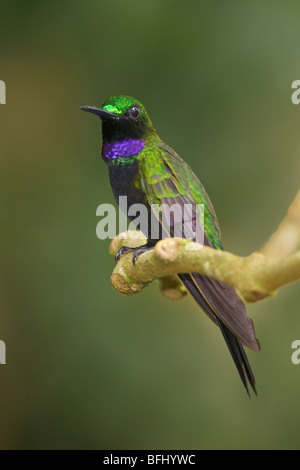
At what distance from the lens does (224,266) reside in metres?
1.07

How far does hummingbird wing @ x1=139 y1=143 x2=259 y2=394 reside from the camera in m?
1.45

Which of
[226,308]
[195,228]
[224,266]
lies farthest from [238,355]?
[224,266]

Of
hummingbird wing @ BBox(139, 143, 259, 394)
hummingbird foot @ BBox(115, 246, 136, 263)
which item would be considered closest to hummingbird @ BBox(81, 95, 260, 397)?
hummingbird wing @ BBox(139, 143, 259, 394)

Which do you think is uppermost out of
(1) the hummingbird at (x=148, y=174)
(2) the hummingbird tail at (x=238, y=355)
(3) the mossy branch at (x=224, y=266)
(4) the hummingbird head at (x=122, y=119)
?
(4) the hummingbird head at (x=122, y=119)

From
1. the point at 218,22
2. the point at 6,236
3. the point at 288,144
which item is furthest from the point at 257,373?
the point at 218,22

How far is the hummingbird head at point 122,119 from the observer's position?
1716 mm

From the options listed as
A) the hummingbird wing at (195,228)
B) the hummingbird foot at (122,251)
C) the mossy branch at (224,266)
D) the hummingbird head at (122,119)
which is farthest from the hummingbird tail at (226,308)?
the hummingbird head at (122,119)

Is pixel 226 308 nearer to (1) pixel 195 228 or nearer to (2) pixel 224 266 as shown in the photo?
(1) pixel 195 228

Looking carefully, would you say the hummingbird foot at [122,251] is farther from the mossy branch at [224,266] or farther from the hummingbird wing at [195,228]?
the hummingbird wing at [195,228]

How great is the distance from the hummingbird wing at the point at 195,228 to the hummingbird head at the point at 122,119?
0.09 m

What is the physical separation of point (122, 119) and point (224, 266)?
81cm

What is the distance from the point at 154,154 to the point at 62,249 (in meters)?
1.66

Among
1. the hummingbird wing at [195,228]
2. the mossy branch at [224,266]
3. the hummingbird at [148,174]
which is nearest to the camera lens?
the mossy branch at [224,266]

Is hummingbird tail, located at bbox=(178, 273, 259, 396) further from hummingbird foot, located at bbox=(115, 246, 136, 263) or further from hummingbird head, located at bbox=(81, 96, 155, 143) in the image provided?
hummingbird head, located at bbox=(81, 96, 155, 143)
